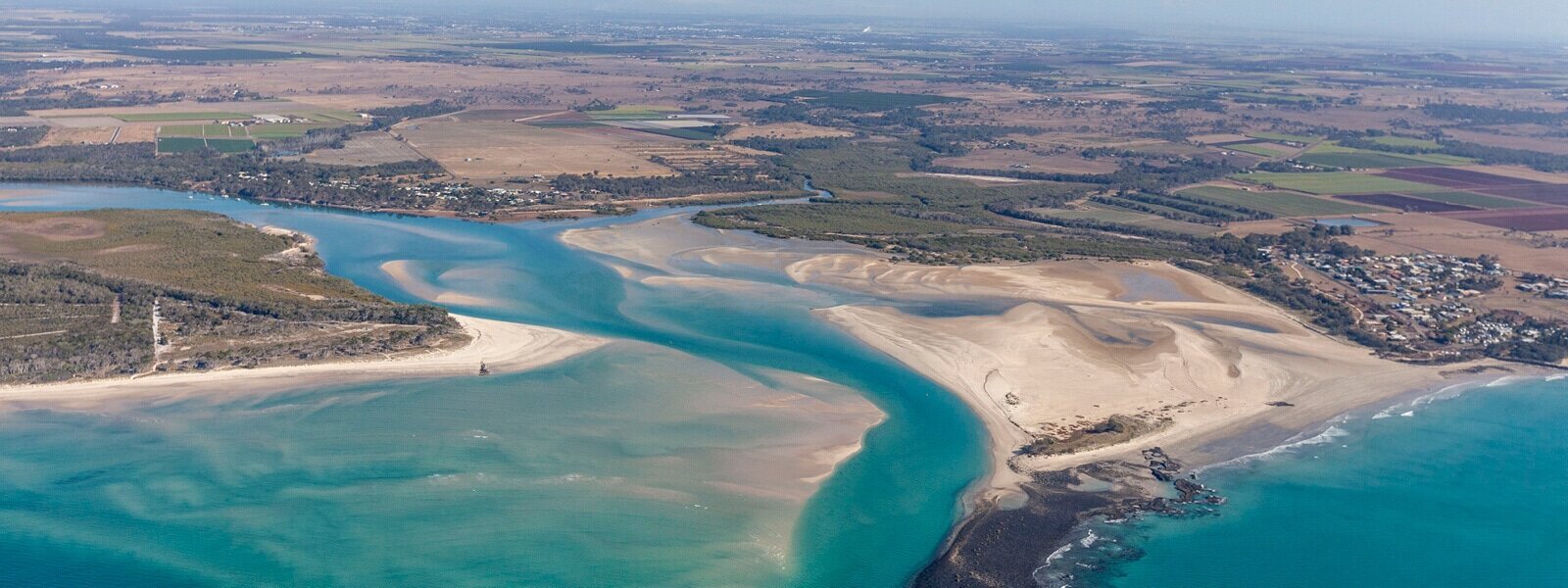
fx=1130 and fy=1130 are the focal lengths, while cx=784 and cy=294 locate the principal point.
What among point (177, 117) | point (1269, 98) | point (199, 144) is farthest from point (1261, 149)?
point (177, 117)

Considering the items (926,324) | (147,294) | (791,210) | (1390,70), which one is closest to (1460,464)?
(926,324)

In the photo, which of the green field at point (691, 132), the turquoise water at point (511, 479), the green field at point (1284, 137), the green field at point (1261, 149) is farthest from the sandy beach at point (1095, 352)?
the green field at point (1284, 137)

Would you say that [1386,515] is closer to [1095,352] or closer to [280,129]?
[1095,352]

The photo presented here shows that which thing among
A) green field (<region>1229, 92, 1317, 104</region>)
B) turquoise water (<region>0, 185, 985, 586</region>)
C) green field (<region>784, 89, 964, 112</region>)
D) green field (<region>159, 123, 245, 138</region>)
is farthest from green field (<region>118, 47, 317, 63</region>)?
turquoise water (<region>0, 185, 985, 586</region>)

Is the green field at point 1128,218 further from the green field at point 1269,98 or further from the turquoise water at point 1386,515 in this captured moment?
the green field at point 1269,98

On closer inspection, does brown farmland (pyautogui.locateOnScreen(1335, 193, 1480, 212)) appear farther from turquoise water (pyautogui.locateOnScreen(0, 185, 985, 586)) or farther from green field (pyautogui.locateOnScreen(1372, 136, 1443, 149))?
turquoise water (pyautogui.locateOnScreen(0, 185, 985, 586))

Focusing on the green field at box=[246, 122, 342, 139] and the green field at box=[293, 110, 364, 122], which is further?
the green field at box=[293, 110, 364, 122]

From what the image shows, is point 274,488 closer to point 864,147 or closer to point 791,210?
point 791,210
